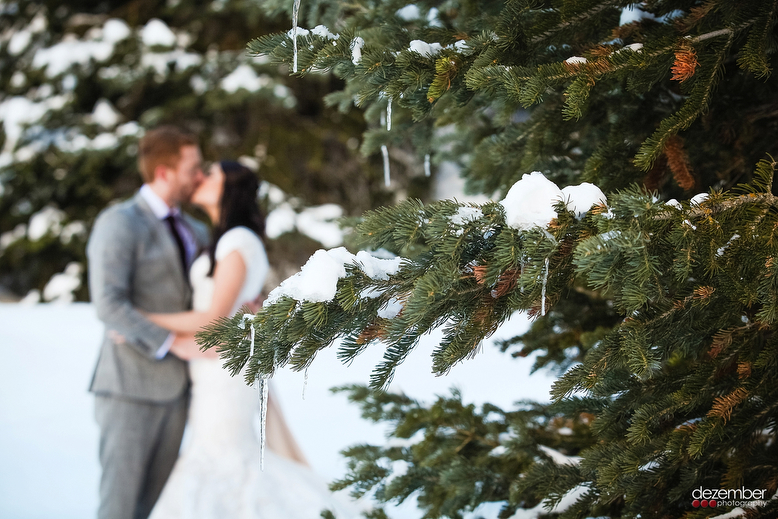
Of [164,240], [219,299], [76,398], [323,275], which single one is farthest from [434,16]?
[76,398]

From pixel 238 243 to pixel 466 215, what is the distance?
1.69 m

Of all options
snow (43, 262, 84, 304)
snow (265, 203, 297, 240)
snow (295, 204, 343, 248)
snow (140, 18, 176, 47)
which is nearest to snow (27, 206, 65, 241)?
snow (43, 262, 84, 304)

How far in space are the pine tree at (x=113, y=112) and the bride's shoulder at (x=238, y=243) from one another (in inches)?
152

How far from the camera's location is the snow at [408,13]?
1636 millimetres

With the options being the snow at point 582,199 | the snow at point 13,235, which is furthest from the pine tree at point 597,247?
the snow at point 13,235

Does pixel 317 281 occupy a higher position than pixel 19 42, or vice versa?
pixel 19 42

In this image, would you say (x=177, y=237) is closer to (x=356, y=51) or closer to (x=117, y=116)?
(x=356, y=51)

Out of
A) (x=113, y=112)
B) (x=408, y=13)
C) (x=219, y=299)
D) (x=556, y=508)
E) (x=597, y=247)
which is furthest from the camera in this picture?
(x=113, y=112)

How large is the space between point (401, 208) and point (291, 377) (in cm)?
481

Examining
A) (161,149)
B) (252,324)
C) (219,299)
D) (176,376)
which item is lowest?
(252,324)

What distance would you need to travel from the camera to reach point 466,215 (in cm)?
101

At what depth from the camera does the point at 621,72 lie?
1099 millimetres

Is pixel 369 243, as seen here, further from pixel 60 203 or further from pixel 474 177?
pixel 60 203

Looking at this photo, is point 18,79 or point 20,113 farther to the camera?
point 18,79
